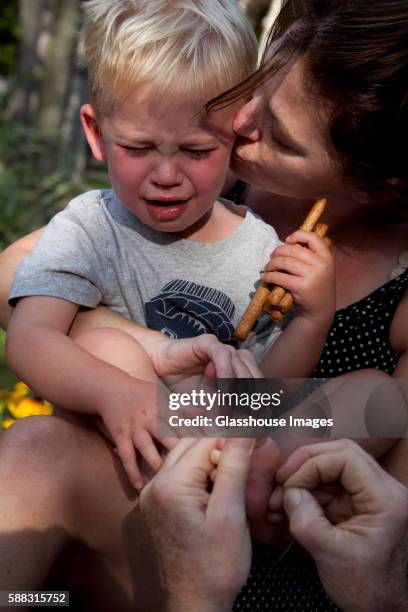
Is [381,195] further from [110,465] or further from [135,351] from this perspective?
[110,465]

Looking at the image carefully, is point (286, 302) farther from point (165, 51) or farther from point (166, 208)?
point (165, 51)

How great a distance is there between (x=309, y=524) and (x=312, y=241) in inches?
28.7

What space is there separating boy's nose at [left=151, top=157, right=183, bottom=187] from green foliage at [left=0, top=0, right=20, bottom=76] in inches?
428

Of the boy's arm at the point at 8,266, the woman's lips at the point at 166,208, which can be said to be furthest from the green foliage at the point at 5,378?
the woman's lips at the point at 166,208

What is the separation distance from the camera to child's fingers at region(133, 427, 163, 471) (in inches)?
66.4

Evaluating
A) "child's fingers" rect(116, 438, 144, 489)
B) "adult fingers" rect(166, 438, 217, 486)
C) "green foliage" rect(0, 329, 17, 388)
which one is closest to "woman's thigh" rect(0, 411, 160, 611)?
"child's fingers" rect(116, 438, 144, 489)

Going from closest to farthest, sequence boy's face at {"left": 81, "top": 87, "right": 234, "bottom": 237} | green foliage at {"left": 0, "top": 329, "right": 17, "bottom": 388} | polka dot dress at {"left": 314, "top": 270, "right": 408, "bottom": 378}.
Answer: boy's face at {"left": 81, "top": 87, "right": 234, "bottom": 237} → polka dot dress at {"left": 314, "top": 270, "right": 408, "bottom": 378} → green foliage at {"left": 0, "top": 329, "right": 17, "bottom": 388}

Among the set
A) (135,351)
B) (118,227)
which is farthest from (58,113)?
(135,351)

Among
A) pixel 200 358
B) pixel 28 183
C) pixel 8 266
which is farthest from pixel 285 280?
pixel 28 183

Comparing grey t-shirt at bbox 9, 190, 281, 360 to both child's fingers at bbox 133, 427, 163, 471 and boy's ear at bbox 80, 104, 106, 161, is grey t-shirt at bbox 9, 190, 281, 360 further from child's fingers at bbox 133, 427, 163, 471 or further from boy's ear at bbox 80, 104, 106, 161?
child's fingers at bbox 133, 427, 163, 471

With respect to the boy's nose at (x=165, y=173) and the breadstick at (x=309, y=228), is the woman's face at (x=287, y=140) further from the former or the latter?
the boy's nose at (x=165, y=173)

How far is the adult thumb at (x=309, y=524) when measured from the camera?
1.44 meters

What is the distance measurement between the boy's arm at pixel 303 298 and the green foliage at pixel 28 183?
3134 millimetres

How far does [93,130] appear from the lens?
214 centimetres
